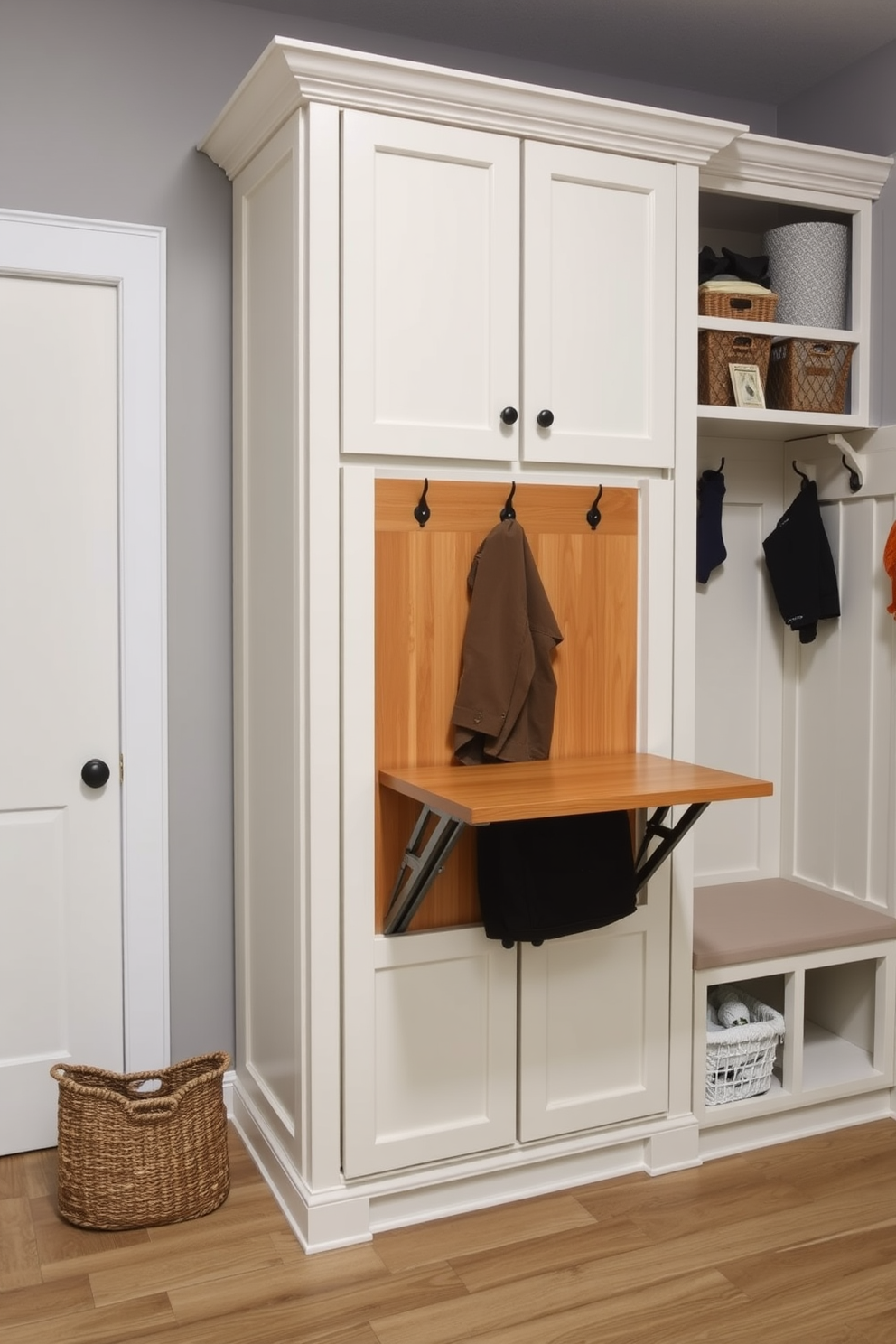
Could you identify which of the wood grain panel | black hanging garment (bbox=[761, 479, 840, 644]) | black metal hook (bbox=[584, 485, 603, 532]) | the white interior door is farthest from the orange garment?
the white interior door

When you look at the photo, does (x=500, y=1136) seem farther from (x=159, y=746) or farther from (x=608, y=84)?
(x=608, y=84)

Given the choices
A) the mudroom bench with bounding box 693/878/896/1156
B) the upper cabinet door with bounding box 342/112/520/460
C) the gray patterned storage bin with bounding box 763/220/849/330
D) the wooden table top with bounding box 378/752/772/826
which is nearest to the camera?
the wooden table top with bounding box 378/752/772/826

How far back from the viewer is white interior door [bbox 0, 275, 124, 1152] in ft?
8.66

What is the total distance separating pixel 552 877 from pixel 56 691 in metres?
1.19

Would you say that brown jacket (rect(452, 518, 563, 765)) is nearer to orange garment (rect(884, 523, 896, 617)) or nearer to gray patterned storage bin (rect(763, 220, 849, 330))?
orange garment (rect(884, 523, 896, 617))

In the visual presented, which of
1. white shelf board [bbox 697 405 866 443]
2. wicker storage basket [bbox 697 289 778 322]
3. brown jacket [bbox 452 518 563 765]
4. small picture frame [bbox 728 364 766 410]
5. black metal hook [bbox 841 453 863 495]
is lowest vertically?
brown jacket [bbox 452 518 563 765]

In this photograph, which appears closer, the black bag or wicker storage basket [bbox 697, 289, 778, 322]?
the black bag

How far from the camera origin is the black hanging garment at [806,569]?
10.2 feet

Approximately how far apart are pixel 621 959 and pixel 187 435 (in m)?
1.54

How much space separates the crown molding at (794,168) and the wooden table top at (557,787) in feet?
4.66

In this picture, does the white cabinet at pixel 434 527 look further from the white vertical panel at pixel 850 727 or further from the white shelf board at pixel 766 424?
the white vertical panel at pixel 850 727

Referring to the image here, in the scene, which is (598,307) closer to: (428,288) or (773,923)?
(428,288)

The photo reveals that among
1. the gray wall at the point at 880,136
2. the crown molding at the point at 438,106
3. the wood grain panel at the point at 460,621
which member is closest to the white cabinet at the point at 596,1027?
the wood grain panel at the point at 460,621

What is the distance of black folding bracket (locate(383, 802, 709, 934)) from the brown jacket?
0.65ft
